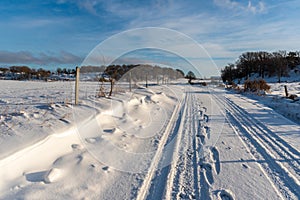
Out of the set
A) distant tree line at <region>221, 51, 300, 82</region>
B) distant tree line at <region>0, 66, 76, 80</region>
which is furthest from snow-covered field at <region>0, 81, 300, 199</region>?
distant tree line at <region>221, 51, 300, 82</region>

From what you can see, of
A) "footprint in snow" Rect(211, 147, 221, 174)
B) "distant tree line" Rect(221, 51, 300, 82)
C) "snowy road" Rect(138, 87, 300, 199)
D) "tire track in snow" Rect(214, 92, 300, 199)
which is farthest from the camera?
"distant tree line" Rect(221, 51, 300, 82)

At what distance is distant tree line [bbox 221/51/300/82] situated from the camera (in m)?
58.8

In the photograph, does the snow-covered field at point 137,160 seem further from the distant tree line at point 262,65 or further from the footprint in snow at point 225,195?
the distant tree line at point 262,65

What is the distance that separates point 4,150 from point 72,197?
1.32 metres

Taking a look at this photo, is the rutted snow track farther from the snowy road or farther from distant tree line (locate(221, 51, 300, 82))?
distant tree line (locate(221, 51, 300, 82))

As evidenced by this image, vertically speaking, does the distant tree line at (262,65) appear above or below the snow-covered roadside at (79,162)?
above

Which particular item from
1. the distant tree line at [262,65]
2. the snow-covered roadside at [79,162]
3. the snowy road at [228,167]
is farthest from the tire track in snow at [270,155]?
the distant tree line at [262,65]

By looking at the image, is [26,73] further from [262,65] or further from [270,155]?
[262,65]

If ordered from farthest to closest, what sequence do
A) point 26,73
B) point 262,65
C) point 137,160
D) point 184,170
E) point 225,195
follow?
point 262,65 → point 26,73 → point 137,160 → point 184,170 → point 225,195

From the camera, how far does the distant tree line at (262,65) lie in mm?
58769

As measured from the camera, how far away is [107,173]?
325 cm

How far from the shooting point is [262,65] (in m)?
63.5

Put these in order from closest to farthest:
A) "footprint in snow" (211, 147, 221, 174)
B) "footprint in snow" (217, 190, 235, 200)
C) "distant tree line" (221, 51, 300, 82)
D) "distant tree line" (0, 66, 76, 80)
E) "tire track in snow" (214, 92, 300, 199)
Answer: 1. "footprint in snow" (217, 190, 235, 200)
2. "tire track in snow" (214, 92, 300, 199)
3. "footprint in snow" (211, 147, 221, 174)
4. "distant tree line" (0, 66, 76, 80)
5. "distant tree line" (221, 51, 300, 82)

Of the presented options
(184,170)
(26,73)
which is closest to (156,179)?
(184,170)
